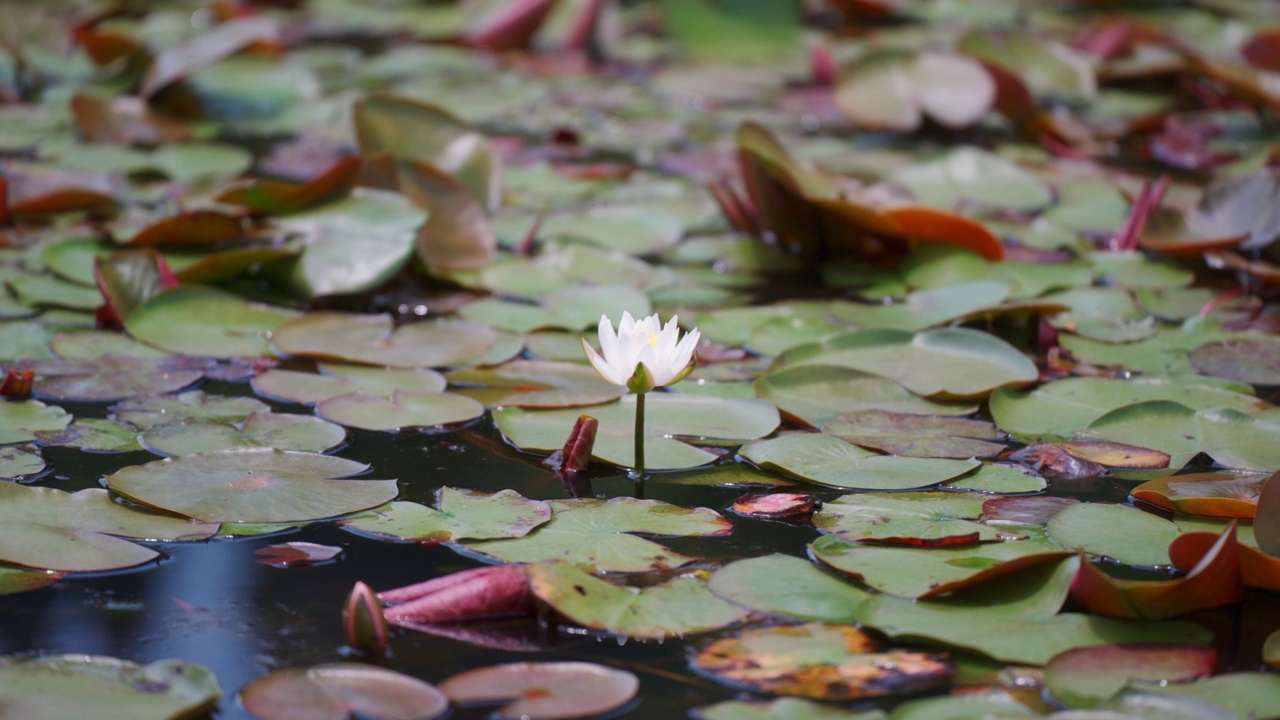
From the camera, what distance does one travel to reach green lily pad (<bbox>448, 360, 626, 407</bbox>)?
6.05 ft

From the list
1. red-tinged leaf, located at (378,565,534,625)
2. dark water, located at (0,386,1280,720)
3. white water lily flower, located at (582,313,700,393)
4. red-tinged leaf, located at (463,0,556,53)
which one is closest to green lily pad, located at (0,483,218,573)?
dark water, located at (0,386,1280,720)

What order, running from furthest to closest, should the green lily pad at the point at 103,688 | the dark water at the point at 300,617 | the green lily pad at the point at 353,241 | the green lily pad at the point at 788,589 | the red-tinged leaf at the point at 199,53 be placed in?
the red-tinged leaf at the point at 199,53 < the green lily pad at the point at 353,241 < the green lily pad at the point at 788,589 < the dark water at the point at 300,617 < the green lily pad at the point at 103,688

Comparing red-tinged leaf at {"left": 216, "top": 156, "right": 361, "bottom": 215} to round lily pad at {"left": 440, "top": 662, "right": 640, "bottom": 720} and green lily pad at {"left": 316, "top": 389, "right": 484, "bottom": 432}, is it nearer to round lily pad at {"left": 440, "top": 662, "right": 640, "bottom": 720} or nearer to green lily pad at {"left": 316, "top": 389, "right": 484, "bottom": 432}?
green lily pad at {"left": 316, "top": 389, "right": 484, "bottom": 432}

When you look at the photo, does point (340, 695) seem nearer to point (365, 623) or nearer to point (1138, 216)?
point (365, 623)

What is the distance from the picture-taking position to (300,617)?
1.29 m

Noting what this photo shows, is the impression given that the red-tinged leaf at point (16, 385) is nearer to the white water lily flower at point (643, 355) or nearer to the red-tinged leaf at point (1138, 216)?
the white water lily flower at point (643, 355)

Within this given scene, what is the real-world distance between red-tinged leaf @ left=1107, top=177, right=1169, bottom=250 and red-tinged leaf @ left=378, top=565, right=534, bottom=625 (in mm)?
1781

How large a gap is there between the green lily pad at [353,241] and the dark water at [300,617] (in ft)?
2.50

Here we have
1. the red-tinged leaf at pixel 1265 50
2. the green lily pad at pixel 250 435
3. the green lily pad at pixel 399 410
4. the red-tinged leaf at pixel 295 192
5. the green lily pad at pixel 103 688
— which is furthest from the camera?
the red-tinged leaf at pixel 1265 50

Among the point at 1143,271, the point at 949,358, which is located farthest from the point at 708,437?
the point at 1143,271

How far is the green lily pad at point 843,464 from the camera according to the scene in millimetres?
1597

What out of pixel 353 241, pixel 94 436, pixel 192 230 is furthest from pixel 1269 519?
pixel 192 230

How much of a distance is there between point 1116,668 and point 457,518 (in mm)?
772

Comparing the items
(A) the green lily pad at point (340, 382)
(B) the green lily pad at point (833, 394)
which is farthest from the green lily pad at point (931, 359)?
(A) the green lily pad at point (340, 382)
